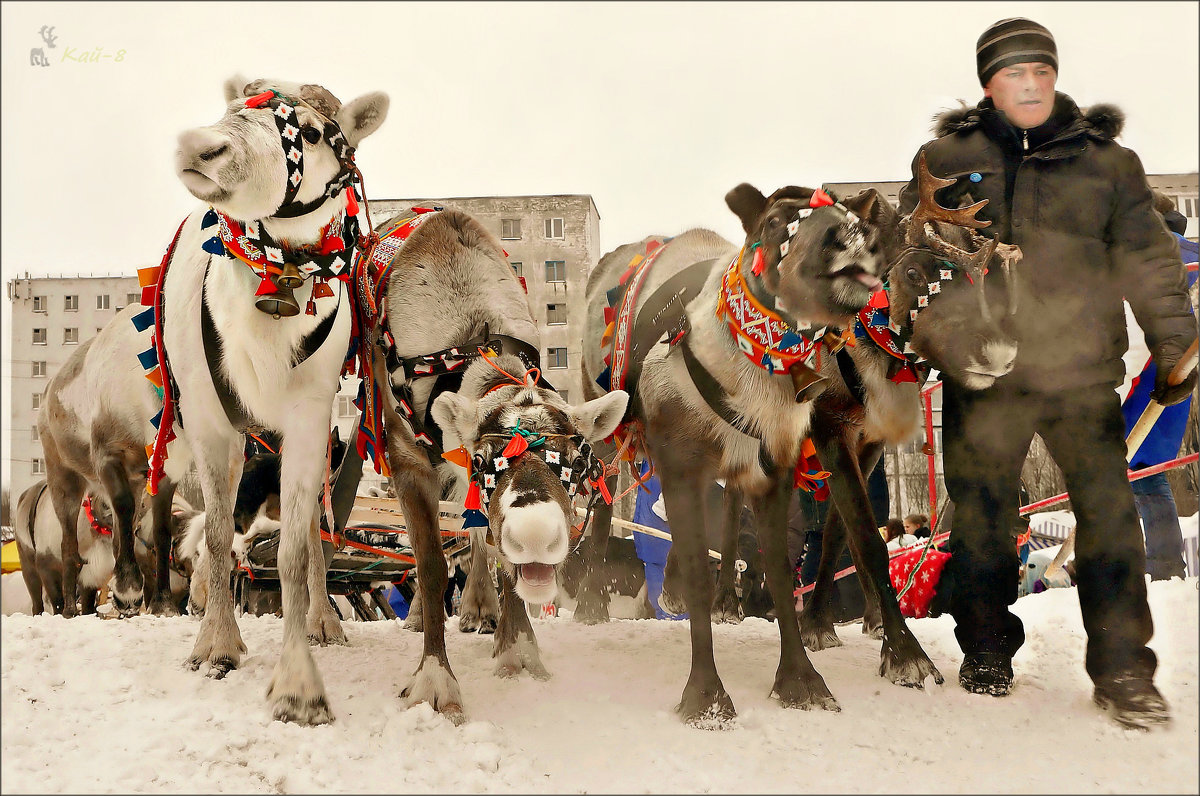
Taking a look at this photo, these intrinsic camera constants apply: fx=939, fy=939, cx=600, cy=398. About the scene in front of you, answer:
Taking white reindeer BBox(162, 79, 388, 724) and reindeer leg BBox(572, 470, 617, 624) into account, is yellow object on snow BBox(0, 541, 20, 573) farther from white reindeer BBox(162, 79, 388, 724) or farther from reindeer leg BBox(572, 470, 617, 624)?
white reindeer BBox(162, 79, 388, 724)

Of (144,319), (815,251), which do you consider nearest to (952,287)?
(815,251)

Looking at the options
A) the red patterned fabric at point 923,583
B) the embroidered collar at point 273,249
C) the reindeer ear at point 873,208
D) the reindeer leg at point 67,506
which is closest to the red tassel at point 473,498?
the embroidered collar at point 273,249

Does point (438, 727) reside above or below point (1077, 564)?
below

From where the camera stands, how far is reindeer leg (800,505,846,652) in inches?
195

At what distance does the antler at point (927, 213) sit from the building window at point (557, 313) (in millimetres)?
2791

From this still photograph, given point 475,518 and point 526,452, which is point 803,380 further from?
point 475,518

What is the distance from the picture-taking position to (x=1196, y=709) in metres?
2.91

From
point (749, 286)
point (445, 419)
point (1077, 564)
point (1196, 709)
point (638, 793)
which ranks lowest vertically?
point (638, 793)

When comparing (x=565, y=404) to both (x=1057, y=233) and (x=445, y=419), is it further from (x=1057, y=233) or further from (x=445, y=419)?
(x=1057, y=233)

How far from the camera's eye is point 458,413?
3.69 m

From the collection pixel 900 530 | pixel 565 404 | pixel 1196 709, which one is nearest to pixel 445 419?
pixel 565 404

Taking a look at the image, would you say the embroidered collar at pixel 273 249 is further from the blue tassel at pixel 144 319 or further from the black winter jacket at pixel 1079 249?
the black winter jacket at pixel 1079 249

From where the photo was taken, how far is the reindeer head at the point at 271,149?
315 centimetres

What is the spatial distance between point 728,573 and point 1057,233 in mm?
3159
